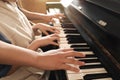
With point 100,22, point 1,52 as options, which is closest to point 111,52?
point 100,22

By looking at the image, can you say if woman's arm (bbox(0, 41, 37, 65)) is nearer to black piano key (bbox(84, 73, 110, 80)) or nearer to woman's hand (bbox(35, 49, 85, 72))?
woman's hand (bbox(35, 49, 85, 72))

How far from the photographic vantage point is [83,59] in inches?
34.6

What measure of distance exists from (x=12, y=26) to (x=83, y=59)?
47cm

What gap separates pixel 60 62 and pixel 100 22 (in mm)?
374

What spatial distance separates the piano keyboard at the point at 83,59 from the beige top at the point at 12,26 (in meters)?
0.24

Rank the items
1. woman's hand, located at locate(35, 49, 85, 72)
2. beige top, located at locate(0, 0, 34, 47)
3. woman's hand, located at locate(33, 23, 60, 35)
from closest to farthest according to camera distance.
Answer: woman's hand, located at locate(35, 49, 85, 72)
beige top, located at locate(0, 0, 34, 47)
woman's hand, located at locate(33, 23, 60, 35)

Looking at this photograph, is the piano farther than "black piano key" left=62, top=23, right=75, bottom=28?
No

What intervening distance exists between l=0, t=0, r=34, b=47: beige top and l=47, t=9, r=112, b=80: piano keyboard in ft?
0.77

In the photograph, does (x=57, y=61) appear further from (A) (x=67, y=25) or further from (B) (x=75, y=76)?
(A) (x=67, y=25)

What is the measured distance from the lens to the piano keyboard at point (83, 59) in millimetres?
743

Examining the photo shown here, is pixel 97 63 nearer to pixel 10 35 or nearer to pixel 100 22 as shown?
pixel 100 22

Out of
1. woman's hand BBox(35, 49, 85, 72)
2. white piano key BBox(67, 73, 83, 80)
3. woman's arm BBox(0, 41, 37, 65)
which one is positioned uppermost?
woman's arm BBox(0, 41, 37, 65)

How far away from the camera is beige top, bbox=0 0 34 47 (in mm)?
1004

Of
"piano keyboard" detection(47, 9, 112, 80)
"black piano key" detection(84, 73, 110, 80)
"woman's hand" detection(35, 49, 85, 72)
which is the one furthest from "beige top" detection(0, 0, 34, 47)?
"black piano key" detection(84, 73, 110, 80)
